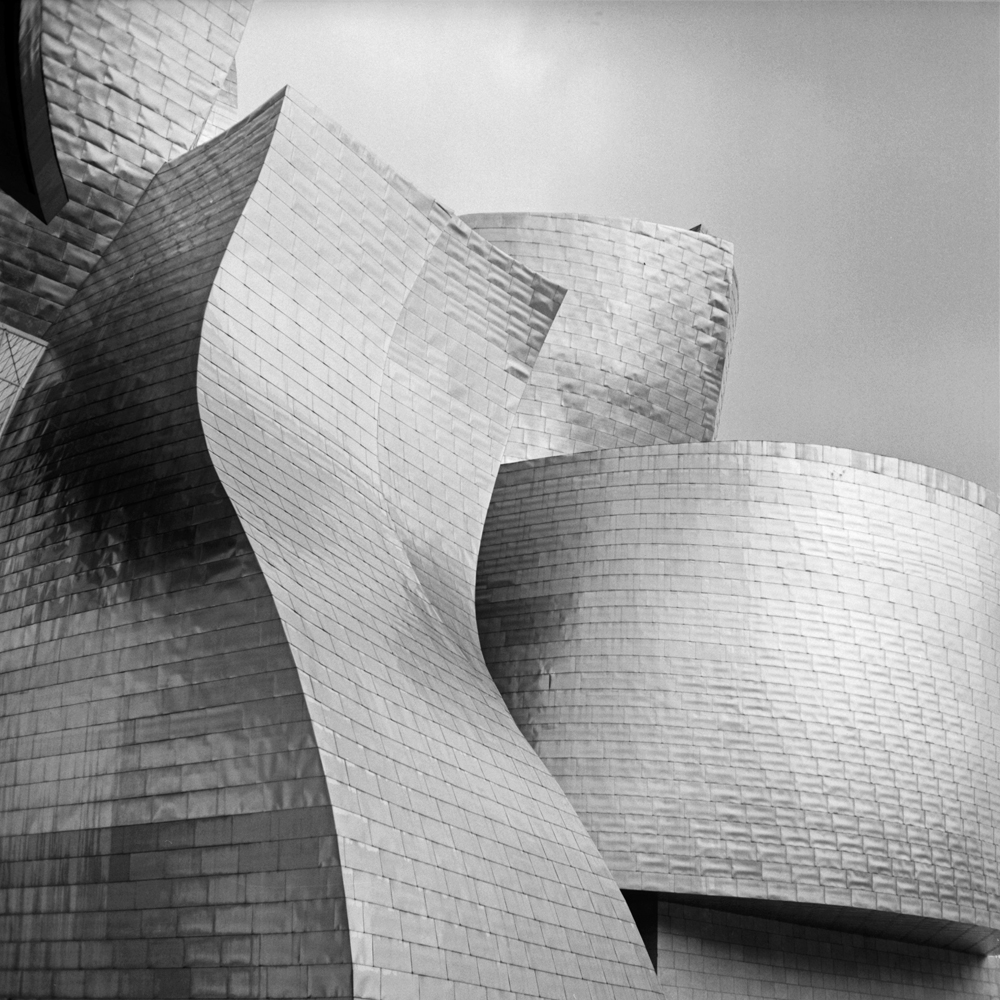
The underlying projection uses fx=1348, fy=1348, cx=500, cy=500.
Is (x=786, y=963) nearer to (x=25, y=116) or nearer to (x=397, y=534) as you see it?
(x=397, y=534)

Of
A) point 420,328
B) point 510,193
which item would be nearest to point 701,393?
point 510,193

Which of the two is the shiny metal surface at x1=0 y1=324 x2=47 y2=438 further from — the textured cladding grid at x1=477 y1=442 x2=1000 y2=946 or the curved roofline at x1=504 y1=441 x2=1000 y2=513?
the curved roofline at x1=504 y1=441 x2=1000 y2=513

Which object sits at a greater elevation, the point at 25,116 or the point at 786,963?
the point at 25,116

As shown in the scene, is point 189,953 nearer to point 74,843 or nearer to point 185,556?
point 74,843

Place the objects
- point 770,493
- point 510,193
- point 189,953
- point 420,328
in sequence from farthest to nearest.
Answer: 1. point 510,193
2. point 770,493
3. point 420,328
4. point 189,953

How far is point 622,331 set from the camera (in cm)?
2670

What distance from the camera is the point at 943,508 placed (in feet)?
70.5

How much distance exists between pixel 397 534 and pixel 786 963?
9.40 meters

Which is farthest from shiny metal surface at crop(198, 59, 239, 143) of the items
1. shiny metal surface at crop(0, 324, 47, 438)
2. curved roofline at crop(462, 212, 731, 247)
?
curved roofline at crop(462, 212, 731, 247)

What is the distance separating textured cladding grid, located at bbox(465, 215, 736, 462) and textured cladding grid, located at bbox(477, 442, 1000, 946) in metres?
4.07

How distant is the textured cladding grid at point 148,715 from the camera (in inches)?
424

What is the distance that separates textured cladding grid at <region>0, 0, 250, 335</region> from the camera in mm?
16250

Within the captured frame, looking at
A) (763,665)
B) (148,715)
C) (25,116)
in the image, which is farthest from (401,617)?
(763,665)

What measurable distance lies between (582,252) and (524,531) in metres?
7.28
